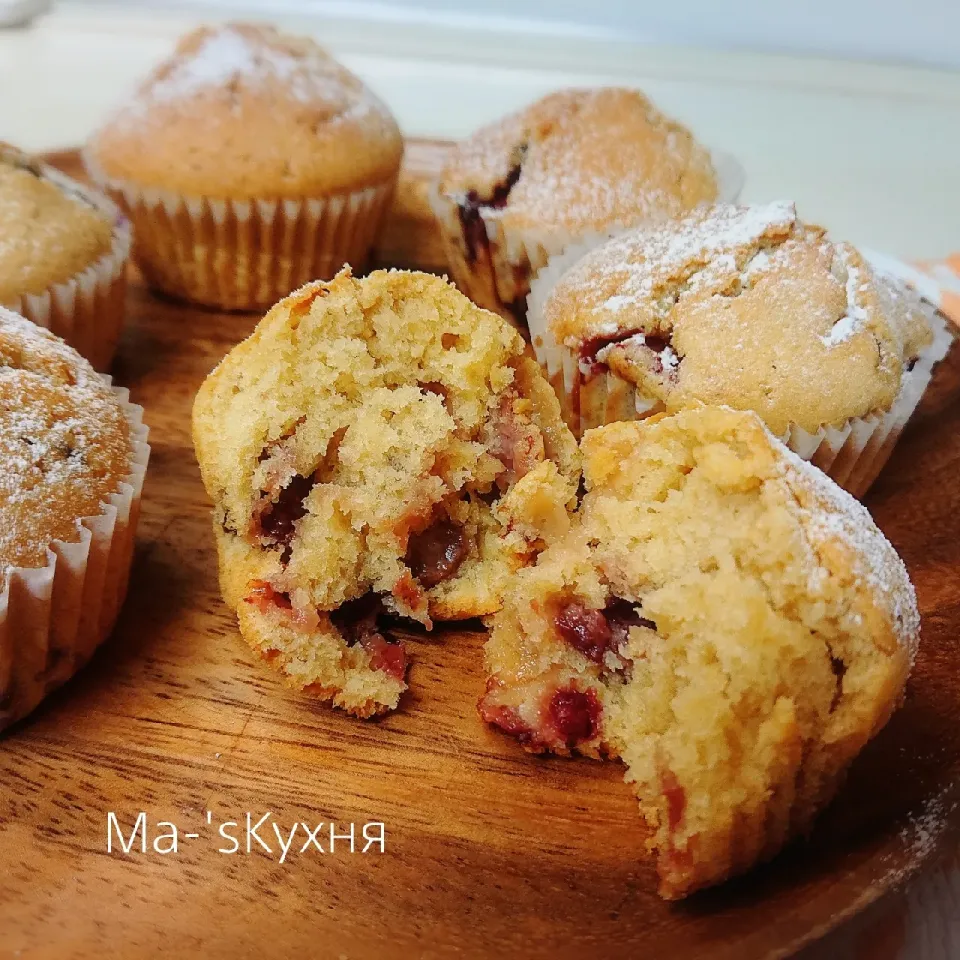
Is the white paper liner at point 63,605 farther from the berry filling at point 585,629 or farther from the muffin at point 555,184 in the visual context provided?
the muffin at point 555,184

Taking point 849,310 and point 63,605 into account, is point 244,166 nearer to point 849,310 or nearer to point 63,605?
point 63,605

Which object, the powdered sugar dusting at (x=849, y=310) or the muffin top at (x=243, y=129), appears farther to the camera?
the muffin top at (x=243, y=129)

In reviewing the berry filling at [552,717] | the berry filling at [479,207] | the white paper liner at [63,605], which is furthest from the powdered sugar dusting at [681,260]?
the white paper liner at [63,605]

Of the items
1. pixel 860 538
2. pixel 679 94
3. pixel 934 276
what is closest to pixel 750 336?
pixel 860 538

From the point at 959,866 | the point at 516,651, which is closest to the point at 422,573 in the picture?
the point at 516,651

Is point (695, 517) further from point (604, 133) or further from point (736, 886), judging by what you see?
point (604, 133)
